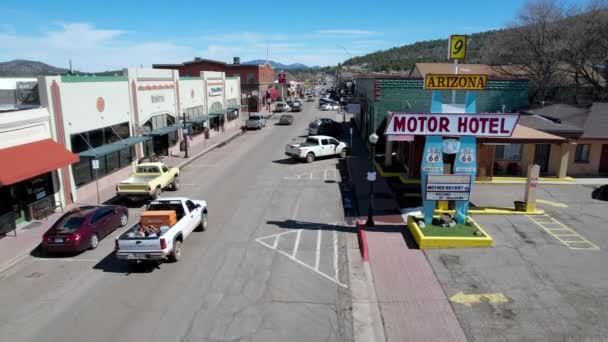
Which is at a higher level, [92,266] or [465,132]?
[465,132]

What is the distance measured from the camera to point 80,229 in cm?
1496

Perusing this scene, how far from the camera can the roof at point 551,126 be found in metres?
25.3

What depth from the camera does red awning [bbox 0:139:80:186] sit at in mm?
16203

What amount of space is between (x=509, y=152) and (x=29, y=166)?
2416 cm

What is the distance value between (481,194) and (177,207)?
14718 mm

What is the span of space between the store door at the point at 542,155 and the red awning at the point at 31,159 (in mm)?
24454

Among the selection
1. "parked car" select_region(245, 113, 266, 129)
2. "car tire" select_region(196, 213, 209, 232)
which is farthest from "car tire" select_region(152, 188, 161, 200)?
"parked car" select_region(245, 113, 266, 129)

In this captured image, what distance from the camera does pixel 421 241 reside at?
50.3 ft

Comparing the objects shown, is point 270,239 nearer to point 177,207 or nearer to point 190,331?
point 177,207

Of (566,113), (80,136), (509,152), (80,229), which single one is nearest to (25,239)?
(80,229)

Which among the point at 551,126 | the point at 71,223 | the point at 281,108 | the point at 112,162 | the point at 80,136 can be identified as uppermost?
the point at 551,126

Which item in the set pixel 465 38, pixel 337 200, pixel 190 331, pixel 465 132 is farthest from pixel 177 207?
pixel 465 38

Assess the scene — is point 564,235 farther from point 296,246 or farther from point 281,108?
point 281,108

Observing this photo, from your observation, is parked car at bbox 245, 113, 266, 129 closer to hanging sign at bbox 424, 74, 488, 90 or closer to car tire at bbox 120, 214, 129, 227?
car tire at bbox 120, 214, 129, 227
